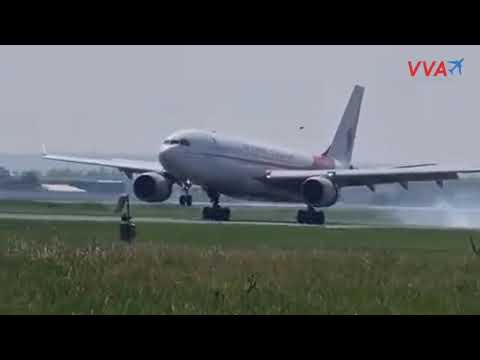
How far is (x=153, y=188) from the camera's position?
5100 cm

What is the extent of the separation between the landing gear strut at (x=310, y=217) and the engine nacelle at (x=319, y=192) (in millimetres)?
386

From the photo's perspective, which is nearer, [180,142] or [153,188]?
[180,142]

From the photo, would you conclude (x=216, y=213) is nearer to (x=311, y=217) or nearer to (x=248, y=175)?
(x=248, y=175)


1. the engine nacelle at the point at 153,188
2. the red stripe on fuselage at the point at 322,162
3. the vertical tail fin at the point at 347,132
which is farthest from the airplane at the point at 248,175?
the vertical tail fin at the point at 347,132

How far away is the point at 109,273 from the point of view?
17219 mm

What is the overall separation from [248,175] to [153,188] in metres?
4.66

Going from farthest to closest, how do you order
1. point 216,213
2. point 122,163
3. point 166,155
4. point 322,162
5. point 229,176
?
point 322,162 < point 122,163 < point 229,176 < point 216,213 < point 166,155

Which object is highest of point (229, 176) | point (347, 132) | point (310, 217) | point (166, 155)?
point (347, 132)

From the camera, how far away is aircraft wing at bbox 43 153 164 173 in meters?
55.5

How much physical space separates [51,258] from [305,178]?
113 ft

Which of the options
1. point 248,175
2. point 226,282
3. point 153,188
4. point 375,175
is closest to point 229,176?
point 248,175

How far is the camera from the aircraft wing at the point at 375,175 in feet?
162

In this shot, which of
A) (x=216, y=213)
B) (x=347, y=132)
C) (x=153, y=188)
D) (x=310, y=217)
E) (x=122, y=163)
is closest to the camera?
(x=216, y=213)
